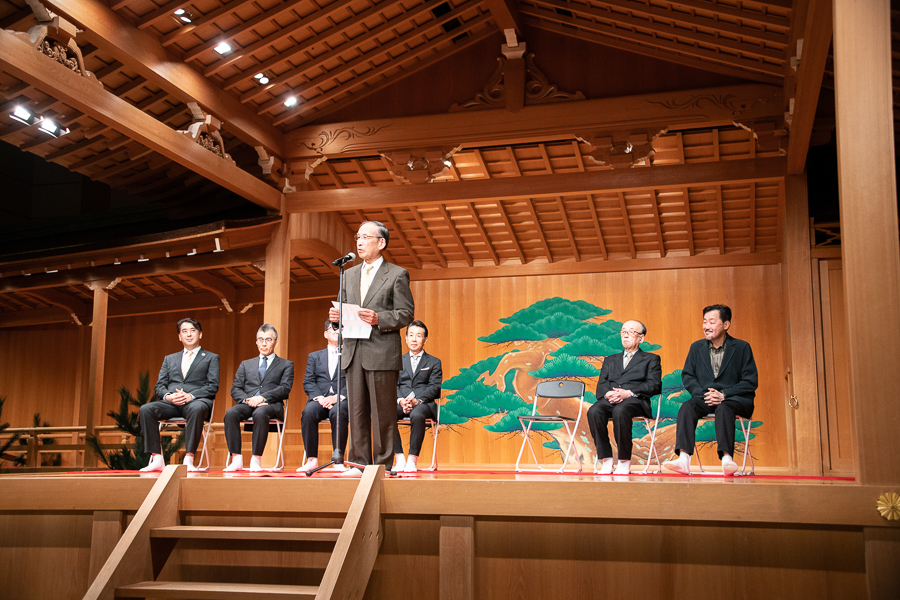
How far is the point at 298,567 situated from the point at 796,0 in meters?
5.02

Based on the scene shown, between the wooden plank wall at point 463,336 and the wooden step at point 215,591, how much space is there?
676 cm

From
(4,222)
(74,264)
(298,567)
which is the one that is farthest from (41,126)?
(4,222)

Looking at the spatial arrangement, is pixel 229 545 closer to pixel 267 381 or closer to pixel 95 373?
pixel 267 381

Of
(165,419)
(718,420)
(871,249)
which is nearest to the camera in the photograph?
(871,249)

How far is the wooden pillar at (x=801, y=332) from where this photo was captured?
6.89m

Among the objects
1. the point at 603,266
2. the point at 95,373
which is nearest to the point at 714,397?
the point at 603,266

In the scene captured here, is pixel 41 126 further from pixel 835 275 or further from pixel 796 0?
pixel 835 275

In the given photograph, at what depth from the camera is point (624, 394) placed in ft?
17.4

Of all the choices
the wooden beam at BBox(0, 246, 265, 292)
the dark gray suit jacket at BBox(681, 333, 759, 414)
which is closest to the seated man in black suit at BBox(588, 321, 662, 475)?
the dark gray suit jacket at BBox(681, 333, 759, 414)

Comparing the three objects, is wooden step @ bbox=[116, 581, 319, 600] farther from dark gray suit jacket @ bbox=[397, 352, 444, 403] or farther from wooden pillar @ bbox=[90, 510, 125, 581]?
dark gray suit jacket @ bbox=[397, 352, 444, 403]

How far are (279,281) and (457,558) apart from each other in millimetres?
5282

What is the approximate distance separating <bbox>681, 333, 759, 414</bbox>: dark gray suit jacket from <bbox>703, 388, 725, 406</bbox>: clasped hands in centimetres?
5

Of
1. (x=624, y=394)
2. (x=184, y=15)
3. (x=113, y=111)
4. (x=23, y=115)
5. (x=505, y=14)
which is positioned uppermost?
(x=505, y=14)

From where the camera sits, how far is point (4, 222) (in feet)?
41.5
